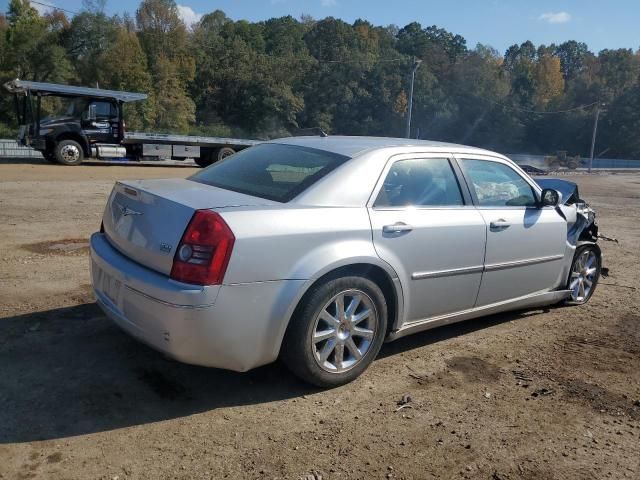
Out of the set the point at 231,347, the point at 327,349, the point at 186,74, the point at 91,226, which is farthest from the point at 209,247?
the point at 186,74

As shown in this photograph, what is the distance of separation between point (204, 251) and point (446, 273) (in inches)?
71.1

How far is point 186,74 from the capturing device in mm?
69125

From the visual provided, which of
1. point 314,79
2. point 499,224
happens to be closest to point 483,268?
point 499,224

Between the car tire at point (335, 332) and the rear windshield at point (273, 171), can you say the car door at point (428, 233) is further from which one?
the rear windshield at point (273, 171)

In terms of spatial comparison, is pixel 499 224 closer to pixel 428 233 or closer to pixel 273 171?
pixel 428 233

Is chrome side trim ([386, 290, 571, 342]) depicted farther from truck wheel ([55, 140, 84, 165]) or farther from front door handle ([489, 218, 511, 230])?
truck wheel ([55, 140, 84, 165])

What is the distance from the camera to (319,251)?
3463mm

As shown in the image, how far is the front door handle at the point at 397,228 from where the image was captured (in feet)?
12.5

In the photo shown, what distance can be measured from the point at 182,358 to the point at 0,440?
95 centimetres

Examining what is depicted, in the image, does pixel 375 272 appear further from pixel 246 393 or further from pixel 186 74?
pixel 186 74

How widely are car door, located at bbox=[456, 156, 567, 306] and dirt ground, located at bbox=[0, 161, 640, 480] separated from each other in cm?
45

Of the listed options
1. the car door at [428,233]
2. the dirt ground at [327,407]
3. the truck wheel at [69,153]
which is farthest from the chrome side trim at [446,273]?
the truck wheel at [69,153]

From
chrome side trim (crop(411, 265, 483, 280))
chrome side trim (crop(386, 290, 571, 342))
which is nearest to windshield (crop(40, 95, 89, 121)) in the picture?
chrome side trim (crop(386, 290, 571, 342))

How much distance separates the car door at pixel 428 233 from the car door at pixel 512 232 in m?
0.15
